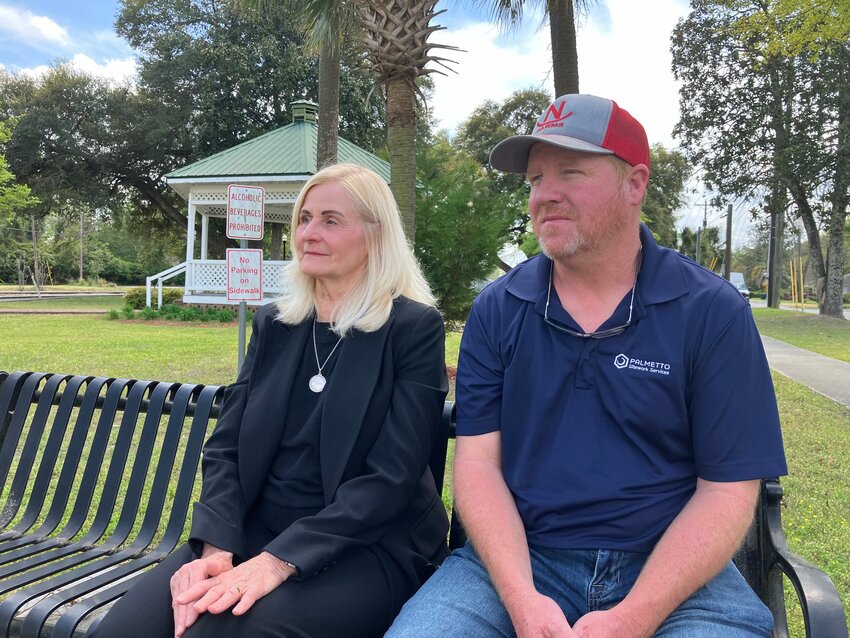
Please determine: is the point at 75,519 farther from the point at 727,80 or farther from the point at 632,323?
the point at 727,80

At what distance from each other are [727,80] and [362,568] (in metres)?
29.3

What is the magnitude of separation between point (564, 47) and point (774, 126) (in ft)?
73.4

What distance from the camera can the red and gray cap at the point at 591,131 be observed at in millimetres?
2061

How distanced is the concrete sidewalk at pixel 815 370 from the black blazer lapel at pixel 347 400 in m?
7.79

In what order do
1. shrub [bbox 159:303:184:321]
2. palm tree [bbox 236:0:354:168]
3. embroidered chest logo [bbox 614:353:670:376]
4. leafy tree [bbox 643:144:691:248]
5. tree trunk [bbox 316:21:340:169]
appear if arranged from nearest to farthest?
1. embroidered chest logo [bbox 614:353:670:376]
2. palm tree [bbox 236:0:354:168]
3. tree trunk [bbox 316:21:340:169]
4. shrub [bbox 159:303:184:321]
5. leafy tree [bbox 643:144:691:248]

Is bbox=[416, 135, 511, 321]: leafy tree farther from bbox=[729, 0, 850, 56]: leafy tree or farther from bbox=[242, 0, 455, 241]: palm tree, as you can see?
bbox=[729, 0, 850, 56]: leafy tree

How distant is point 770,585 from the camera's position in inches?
83.4

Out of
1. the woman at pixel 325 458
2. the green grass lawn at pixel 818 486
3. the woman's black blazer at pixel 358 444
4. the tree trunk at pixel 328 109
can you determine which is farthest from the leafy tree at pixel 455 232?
the woman's black blazer at pixel 358 444

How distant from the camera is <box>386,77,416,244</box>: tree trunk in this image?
281 inches

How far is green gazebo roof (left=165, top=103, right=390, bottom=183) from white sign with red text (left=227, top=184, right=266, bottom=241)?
538 inches

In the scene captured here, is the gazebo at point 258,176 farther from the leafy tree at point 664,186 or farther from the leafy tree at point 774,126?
the leafy tree at point 664,186

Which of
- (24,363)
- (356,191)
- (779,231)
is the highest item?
(779,231)

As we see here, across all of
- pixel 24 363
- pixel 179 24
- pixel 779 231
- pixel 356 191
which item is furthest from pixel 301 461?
pixel 779 231

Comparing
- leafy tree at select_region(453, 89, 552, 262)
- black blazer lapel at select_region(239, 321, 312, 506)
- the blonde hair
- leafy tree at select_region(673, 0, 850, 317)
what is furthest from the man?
leafy tree at select_region(453, 89, 552, 262)
